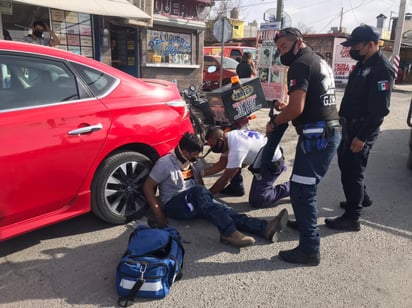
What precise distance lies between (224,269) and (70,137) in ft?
5.11

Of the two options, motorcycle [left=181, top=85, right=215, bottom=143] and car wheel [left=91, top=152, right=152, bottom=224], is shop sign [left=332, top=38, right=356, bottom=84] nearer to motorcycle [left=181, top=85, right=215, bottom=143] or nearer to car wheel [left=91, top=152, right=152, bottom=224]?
motorcycle [left=181, top=85, right=215, bottom=143]

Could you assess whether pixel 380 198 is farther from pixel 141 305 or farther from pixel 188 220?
pixel 141 305

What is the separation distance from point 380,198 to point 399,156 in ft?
7.48

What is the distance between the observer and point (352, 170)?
3549mm

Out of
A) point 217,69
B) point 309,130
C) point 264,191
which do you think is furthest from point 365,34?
point 217,69

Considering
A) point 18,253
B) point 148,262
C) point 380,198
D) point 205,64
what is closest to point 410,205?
point 380,198

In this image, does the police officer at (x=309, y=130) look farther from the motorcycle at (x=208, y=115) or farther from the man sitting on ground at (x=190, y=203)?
the motorcycle at (x=208, y=115)

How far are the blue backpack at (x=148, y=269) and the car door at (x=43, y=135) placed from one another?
0.74 m

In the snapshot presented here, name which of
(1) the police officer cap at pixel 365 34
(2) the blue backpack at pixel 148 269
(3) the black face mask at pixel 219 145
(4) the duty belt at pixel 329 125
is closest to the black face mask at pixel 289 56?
(4) the duty belt at pixel 329 125

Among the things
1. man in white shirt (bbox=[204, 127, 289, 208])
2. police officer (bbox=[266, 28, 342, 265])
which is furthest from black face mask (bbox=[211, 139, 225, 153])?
police officer (bbox=[266, 28, 342, 265])

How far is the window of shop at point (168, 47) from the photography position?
10648 mm

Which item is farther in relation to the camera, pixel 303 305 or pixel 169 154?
pixel 169 154

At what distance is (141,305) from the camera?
2475 mm

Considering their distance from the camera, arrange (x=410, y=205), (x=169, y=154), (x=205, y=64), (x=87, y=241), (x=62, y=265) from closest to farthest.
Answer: (x=62, y=265) → (x=87, y=241) → (x=169, y=154) → (x=410, y=205) → (x=205, y=64)
